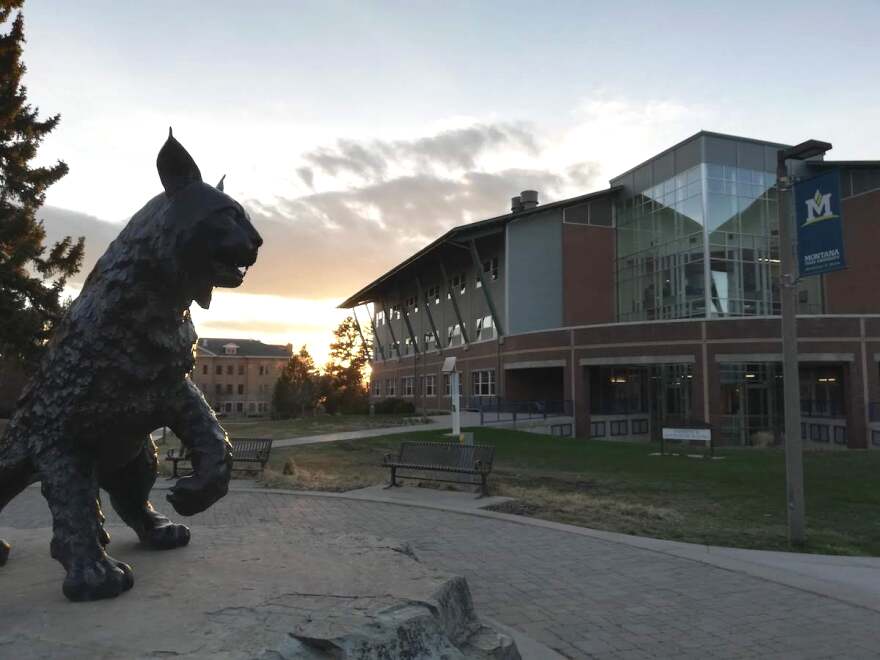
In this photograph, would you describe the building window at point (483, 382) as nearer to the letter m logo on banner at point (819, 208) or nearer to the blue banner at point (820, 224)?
the blue banner at point (820, 224)

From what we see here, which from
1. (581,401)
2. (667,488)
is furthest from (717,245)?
(667,488)

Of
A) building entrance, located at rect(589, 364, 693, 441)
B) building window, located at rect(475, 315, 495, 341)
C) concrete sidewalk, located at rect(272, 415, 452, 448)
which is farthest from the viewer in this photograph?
building window, located at rect(475, 315, 495, 341)

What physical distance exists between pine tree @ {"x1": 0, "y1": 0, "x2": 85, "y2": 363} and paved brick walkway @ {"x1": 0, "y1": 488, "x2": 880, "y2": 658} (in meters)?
14.9

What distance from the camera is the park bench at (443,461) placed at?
38.1ft

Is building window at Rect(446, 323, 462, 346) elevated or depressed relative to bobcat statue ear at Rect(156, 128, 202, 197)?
elevated

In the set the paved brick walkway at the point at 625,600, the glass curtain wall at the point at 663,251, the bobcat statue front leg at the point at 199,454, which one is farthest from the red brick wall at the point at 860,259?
the bobcat statue front leg at the point at 199,454

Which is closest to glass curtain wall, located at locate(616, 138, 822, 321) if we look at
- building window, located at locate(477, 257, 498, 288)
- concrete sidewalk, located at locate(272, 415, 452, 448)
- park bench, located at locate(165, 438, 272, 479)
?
building window, located at locate(477, 257, 498, 288)

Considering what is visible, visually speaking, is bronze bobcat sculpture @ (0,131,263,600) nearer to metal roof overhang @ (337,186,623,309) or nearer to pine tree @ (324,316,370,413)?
metal roof overhang @ (337,186,623,309)

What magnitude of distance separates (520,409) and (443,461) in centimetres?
2221

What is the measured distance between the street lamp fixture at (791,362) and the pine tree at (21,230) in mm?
20339

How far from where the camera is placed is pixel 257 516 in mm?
9391

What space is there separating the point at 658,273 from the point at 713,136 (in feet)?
23.7

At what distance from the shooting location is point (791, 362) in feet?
26.9

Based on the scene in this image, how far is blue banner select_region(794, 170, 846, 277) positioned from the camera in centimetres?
815
